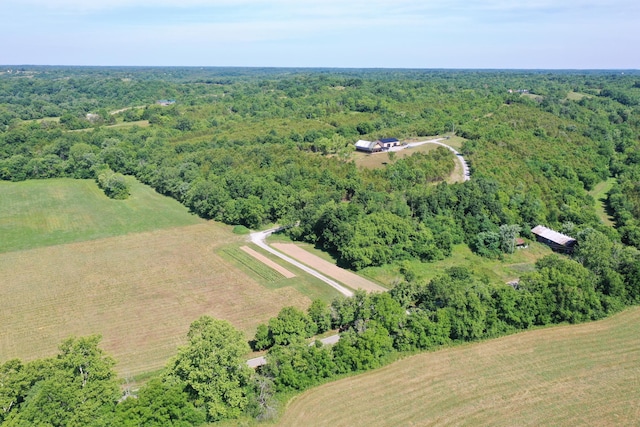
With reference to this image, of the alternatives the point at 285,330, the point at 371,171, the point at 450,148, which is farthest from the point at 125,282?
the point at 450,148

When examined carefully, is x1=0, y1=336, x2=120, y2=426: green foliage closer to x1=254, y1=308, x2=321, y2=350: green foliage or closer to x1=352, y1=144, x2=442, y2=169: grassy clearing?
x1=254, y1=308, x2=321, y2=350: green foliage

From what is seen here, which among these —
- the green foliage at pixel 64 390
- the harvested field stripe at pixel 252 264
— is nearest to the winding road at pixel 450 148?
the harvested field stripe at pixel 252 264

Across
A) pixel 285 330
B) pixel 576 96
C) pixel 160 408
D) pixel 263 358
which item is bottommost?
pixel 263 358

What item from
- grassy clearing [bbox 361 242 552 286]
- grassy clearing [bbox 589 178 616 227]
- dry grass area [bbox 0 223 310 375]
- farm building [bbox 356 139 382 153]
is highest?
farm building [bbox 356 139 382 153]

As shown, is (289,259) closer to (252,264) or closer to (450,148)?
(252,264)

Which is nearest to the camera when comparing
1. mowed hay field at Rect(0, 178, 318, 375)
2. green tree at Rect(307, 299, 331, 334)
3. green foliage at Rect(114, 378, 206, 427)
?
green foliage at Rect(114, 378, 206, 427)

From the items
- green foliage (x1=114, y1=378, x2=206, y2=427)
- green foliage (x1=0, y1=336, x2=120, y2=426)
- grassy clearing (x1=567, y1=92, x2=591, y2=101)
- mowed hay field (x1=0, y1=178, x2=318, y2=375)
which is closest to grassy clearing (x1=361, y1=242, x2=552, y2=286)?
mowed hay field (x1=0, y1=178, x2=318, y2=375)
